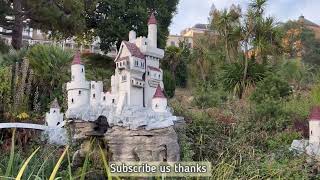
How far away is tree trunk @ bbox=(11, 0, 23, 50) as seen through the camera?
47.6 feet

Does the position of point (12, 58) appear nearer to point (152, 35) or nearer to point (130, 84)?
point (152, 35)

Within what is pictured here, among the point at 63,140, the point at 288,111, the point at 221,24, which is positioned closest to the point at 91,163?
the point at 63,140

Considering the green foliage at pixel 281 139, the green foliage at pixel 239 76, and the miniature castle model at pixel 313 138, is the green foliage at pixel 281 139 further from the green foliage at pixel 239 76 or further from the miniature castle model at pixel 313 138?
the green foliage at pixel 239 76

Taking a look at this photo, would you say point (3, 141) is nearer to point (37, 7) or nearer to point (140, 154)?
point (140, 154)

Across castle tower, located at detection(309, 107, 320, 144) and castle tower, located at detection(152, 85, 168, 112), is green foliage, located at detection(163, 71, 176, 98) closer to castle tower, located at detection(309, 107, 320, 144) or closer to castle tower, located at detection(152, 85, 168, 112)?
castle tower, located at detection(309, 107, 320, 144)

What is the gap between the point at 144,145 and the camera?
591 centimetres

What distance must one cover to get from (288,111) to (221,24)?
17.7 feet

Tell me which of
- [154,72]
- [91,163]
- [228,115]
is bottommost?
[91,163]

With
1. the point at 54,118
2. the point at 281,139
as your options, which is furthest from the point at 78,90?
the point at 281,139

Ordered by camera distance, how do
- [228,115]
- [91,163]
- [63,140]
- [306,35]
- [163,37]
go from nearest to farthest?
1. [91,163]
2. [63,140]
3. [228,115]
4. [163,37]
5. [306,35]

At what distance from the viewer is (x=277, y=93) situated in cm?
1078

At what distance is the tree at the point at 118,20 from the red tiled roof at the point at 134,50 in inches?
435

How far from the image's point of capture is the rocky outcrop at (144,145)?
588 centimetres

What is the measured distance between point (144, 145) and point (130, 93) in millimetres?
810
